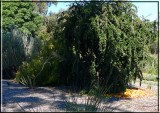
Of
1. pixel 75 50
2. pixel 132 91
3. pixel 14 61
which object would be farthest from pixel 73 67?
pixel 14 61

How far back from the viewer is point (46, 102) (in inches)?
336

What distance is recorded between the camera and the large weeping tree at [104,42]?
10086 mm

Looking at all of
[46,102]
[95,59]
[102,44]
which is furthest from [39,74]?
[46,102]

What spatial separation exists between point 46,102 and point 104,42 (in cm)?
246

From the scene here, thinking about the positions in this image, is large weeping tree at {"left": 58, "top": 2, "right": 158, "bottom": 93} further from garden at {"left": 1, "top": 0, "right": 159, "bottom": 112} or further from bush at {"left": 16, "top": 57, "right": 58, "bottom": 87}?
bush at {"left": 16, "top": 57, "right": 58, "bottom": 87}

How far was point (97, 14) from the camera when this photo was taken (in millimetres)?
10492

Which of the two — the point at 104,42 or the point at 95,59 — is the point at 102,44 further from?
the point at 95,59

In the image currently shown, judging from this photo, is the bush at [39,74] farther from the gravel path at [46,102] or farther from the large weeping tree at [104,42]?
the large weeping tree at [104,42]

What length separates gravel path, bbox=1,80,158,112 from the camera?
7733 mm

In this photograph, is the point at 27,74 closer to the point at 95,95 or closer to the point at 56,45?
the point at 56,45

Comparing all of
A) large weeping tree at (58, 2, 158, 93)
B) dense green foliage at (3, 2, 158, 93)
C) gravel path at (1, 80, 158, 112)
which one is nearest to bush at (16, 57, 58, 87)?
dense green foliage at (3, 2, 158, 93)

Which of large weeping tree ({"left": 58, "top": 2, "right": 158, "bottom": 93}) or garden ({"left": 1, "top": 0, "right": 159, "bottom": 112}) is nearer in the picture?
garden ({"left": 1, "top": 0, "right": 159, "bottom": 112})

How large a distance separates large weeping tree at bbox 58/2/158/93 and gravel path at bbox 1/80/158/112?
885 millimetres

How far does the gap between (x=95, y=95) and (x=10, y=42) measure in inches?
469
